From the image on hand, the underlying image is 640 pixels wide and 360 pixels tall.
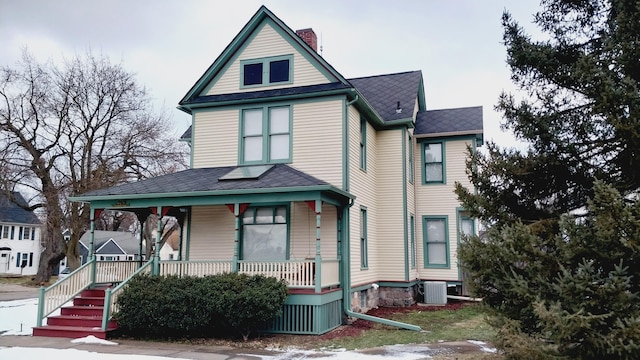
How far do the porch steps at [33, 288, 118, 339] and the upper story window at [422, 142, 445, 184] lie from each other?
1159cm

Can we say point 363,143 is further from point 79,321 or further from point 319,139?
point 79,321

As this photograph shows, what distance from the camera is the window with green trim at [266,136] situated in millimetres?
14219

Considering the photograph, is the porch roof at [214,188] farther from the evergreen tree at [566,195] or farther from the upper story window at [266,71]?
the evergreen tree at [566,195]

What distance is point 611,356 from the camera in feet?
20.8

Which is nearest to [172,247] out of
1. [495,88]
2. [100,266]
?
[100,266]

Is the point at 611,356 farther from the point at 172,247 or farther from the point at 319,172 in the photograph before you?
the point at 172,247

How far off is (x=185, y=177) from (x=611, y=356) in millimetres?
10850

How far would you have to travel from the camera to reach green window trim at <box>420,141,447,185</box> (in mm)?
18469

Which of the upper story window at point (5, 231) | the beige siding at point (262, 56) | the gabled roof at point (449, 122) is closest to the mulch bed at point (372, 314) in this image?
the gabled roof at point (449, 122)

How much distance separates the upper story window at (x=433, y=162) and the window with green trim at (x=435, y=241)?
1489 mm

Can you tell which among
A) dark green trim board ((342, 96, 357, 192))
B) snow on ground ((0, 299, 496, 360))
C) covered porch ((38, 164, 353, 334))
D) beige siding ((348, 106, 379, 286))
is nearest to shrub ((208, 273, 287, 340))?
covered porch ((38, 164, 353, 334))

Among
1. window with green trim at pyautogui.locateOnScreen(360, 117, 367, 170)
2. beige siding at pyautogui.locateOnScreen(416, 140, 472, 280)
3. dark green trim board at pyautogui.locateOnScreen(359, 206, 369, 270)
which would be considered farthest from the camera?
beige siding at pyautogui.locateOnScreen(416, 140, 472, 280)

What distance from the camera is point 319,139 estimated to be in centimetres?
1383

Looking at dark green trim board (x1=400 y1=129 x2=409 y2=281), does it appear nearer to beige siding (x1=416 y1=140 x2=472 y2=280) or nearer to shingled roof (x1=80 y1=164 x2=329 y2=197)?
beige siding (x1=416 y1=140 x2=472 y2=280)
